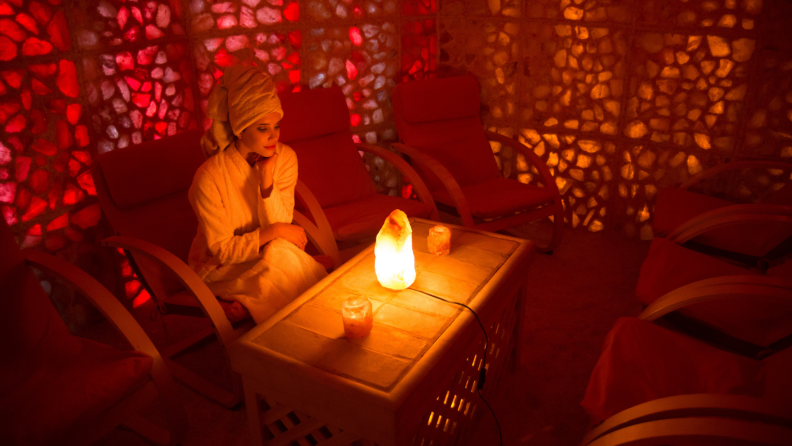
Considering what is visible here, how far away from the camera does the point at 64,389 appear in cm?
153

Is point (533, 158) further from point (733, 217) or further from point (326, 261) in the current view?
point (326, 261)

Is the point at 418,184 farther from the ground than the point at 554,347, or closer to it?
farther from the ground

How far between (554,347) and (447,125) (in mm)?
1619

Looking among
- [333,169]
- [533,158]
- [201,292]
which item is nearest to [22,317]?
[201,292]

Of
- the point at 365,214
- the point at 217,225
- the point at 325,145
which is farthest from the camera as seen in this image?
the point at 325,145

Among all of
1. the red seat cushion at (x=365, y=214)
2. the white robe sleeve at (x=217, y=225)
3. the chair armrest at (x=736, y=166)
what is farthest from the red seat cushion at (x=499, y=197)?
the white robe sleeve at (x=217, y=225)

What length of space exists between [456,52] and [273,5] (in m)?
1.34

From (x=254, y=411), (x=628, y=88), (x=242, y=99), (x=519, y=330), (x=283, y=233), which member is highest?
(x=242, y=99)

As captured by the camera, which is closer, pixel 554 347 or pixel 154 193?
pixel 154 193

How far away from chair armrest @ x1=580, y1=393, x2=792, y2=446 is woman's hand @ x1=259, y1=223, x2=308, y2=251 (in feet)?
4.22

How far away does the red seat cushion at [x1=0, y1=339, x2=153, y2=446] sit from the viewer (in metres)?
1.43

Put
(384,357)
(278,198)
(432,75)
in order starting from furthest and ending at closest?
1. (432,75)
2. (278,198)
3. (384,357)

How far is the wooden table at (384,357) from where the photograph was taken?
4.59 ft

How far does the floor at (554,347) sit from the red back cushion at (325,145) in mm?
1047
